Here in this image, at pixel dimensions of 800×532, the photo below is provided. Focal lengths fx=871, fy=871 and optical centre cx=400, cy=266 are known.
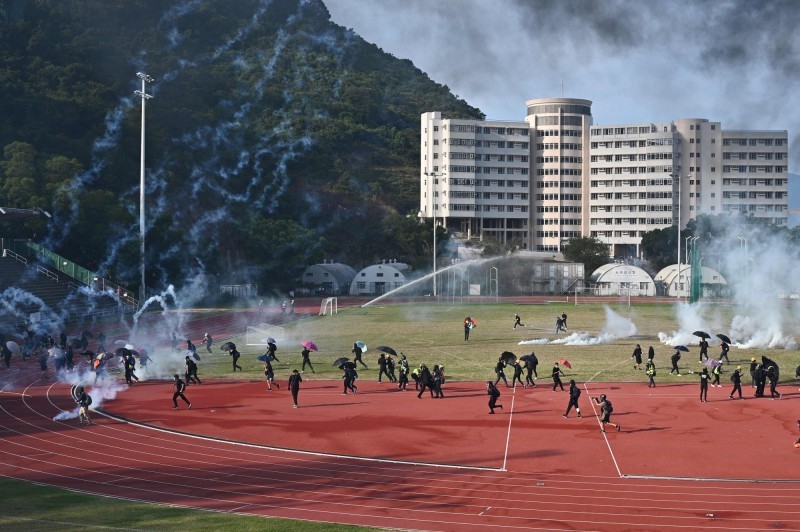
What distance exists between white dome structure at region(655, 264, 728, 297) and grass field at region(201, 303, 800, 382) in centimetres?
1253

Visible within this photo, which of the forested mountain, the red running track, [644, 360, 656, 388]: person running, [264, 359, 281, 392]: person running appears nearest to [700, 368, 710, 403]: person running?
the red running track

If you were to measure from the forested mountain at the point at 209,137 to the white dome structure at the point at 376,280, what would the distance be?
666 centimetres

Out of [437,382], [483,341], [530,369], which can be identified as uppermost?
[483,341]

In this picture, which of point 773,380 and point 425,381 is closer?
point 773,380

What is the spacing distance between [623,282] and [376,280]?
97.6ft

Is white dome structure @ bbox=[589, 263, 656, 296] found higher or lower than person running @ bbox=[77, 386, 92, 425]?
higher

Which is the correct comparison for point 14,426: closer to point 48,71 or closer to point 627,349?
point 627,349

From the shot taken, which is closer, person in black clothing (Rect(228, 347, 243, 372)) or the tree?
person in black clothing (Rect(228, 347, 243, 372))

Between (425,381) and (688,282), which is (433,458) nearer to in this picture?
(425,381)

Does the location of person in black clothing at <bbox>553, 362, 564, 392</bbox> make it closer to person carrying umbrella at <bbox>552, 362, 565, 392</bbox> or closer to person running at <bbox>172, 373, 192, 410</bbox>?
person carrying umbrella at <bbox>552, 362, 565, 392</bbox>

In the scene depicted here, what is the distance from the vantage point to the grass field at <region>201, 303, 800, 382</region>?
42219mm

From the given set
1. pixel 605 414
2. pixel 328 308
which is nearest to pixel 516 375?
pixel 605 414

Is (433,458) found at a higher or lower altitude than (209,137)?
lower

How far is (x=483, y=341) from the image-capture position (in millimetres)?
53531
